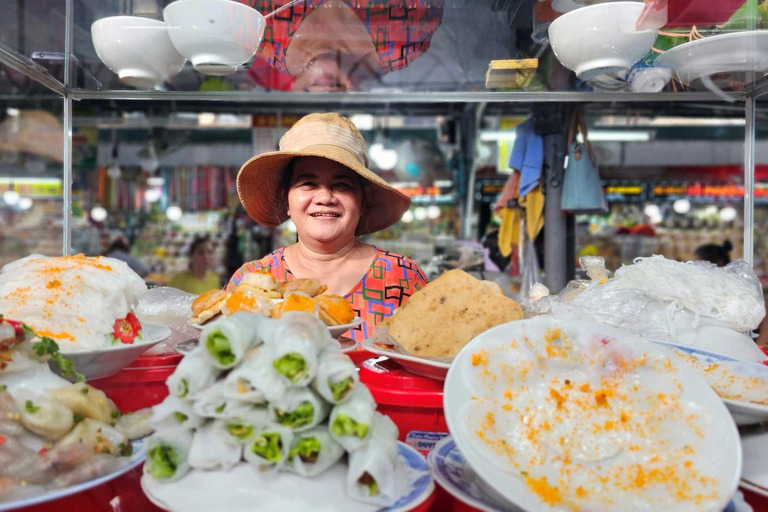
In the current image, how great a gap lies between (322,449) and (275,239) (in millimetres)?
7756

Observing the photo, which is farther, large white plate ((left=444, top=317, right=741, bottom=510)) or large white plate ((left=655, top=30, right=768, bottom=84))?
large white plate ((left=655, top=30, right=768, bottom=84))

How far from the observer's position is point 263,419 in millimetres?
786

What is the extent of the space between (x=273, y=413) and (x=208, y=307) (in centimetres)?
58

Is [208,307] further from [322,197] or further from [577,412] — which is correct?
[322,197]

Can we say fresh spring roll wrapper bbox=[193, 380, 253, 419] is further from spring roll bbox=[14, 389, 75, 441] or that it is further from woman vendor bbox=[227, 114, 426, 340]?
woman vendor bbox=[227, 114, 426, 340]

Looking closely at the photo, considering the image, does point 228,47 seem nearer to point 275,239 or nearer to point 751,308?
point 751,308

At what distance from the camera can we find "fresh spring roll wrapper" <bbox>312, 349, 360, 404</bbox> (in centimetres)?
77

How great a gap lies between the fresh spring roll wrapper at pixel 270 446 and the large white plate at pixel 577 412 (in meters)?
0.26

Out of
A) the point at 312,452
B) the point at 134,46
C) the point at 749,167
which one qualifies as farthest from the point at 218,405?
the point at 749,167

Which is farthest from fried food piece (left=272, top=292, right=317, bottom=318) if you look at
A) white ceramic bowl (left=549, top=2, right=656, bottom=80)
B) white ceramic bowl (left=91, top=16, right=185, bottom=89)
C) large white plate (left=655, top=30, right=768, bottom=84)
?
large white plate (left=655, top=30, right=768, bottom=84)

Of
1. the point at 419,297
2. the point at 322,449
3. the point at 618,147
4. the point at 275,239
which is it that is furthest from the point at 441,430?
the point at 618,147

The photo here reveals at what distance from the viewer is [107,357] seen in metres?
1.09

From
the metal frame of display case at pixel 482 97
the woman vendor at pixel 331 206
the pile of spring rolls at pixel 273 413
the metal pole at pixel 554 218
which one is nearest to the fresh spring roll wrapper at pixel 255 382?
the pile of spring rolls at pixel 273 413

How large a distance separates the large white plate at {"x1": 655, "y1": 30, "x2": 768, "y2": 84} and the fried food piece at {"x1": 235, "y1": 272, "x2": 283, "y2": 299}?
1.37 metres
